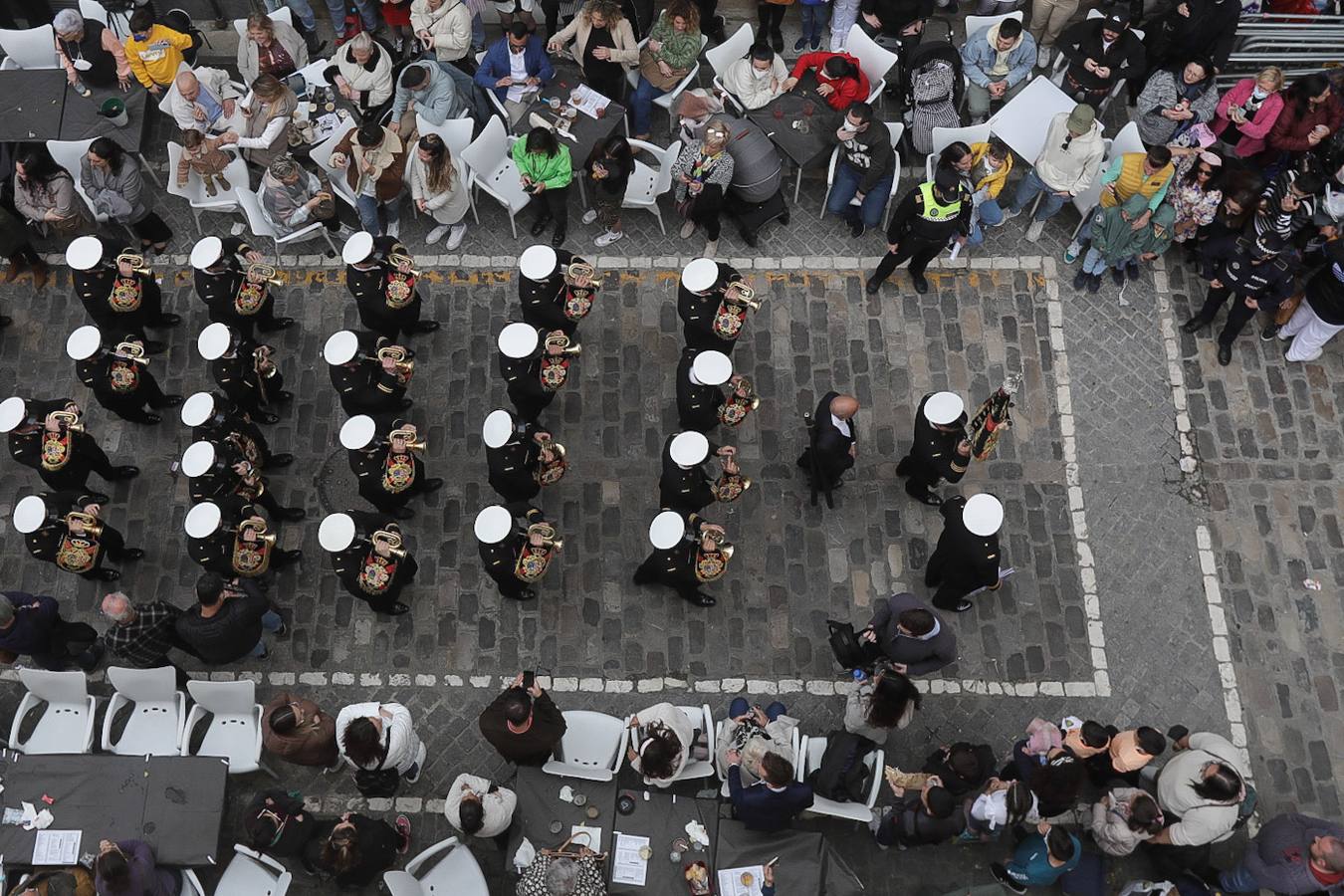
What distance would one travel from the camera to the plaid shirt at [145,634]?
8.71 m

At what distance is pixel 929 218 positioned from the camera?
10.2 metres

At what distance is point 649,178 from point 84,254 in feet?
18.2

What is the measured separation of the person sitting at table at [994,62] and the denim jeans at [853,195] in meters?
1.78

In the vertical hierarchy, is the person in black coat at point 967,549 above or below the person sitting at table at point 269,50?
below

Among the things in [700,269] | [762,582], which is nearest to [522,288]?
[700,269]

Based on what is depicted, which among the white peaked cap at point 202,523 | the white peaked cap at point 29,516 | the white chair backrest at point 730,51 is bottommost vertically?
the white peaked cap at point 29,516

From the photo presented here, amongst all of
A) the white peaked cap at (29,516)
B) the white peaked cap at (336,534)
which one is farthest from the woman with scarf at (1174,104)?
the white peaked cap at (29,516)

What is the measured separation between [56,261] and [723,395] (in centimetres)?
776

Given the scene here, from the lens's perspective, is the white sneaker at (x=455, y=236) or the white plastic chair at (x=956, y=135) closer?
the white plastic chair at (x=956, y=135)

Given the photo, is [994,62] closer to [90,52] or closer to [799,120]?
[799,120]

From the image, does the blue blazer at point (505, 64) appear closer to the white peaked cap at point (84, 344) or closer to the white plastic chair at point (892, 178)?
the white plastic chair at point (892, 178)

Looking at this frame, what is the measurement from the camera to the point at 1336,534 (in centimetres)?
1008

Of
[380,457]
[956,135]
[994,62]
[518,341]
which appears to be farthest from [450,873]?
[994,62]

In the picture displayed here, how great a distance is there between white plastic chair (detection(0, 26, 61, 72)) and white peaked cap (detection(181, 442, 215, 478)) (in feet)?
19.9
